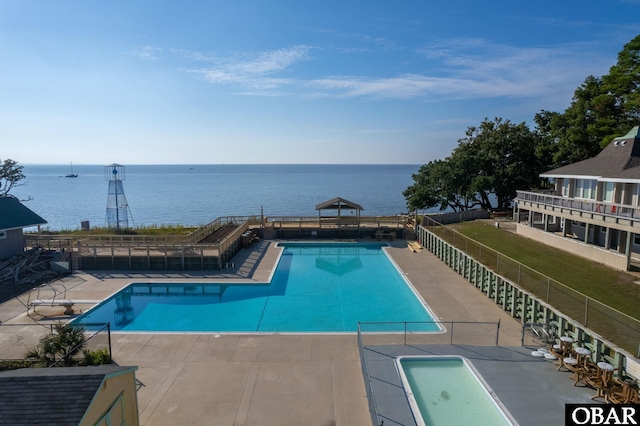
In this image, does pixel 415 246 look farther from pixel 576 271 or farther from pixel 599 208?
pixel 599 208

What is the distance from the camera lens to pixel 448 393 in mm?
10523

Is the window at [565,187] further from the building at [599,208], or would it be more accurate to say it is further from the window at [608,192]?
the window at [608,192]

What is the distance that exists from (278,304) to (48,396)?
491 inches

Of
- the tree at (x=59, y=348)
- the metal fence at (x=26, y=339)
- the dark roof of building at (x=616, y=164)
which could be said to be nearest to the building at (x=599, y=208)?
the dark roof of building at (x=616, y=164)

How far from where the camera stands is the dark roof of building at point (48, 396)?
248 inches

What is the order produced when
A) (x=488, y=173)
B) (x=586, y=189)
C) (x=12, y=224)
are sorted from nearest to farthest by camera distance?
(x=12, y=224) < (x=586, y=189) < (x=488, y=173)

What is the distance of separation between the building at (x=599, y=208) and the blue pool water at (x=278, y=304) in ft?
36.0

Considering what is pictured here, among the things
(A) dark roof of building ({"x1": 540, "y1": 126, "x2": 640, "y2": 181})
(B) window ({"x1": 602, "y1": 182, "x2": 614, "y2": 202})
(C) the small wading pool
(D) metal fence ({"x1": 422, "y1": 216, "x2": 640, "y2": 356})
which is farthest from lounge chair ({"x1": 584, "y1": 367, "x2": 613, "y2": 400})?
(B) window ({"x1": 602, "y1": 182, "x2": 614, "y2": 202})

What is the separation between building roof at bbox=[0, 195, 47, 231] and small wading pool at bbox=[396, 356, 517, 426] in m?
24.0

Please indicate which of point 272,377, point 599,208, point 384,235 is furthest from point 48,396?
point 384,235

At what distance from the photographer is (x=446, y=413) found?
381 inches

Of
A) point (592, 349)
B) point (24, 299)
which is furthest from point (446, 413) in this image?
point (24, 299)

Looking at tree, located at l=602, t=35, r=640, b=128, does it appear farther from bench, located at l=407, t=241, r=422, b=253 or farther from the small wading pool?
the small wading pool

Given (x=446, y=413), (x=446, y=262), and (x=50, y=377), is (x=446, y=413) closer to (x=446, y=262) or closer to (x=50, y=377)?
(x=50, y=377)
